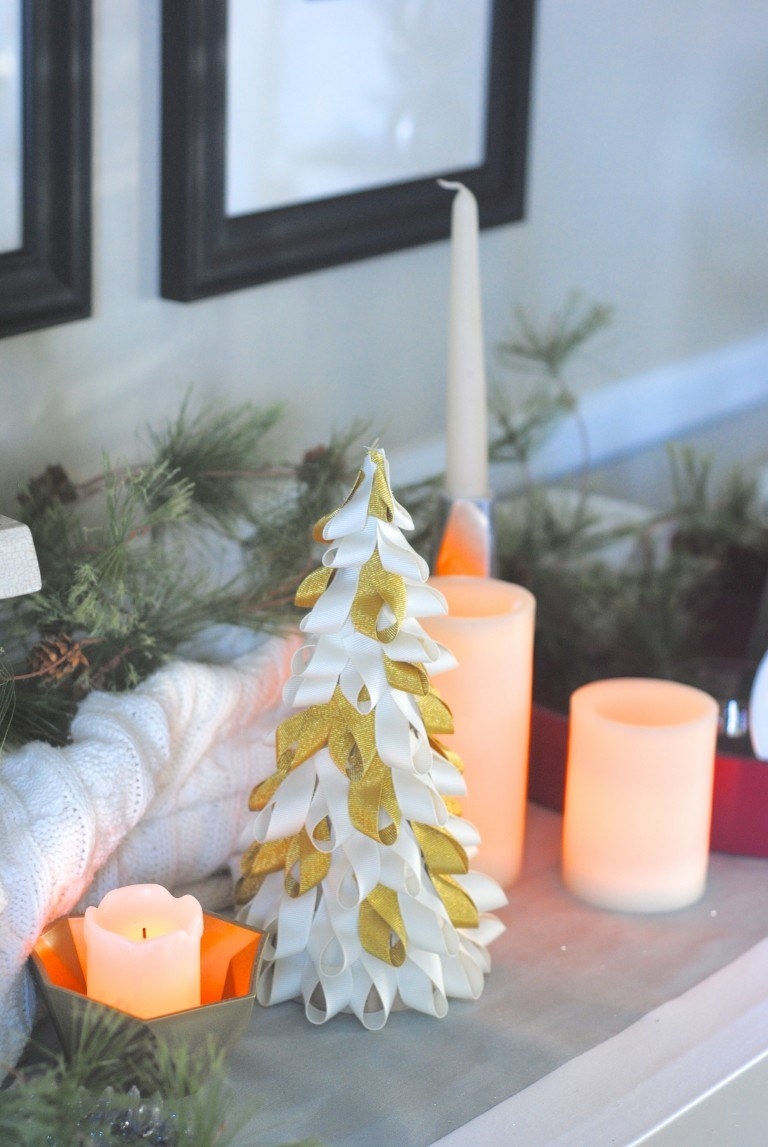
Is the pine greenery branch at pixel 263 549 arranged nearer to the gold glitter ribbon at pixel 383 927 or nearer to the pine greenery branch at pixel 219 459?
the pine greenery branch at pixel 219 459

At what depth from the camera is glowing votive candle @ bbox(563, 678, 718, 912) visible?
637 mm

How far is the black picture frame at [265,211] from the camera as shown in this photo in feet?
2.25

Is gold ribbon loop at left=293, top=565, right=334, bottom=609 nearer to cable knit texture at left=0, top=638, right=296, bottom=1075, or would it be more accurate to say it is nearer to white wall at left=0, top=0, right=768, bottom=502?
cable knit texture at left=0, top=638, right=296, bottom=1075

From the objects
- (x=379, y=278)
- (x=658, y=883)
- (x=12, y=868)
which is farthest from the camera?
(x=379, y=278)

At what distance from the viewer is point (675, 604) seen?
2.80 ft

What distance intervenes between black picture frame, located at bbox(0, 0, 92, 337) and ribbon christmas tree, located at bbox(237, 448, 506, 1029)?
21 centimetres

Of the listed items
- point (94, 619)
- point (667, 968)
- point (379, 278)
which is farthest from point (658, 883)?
point (379, 278)

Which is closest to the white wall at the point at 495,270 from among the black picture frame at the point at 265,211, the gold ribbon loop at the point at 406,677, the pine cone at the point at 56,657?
the black picture frame at the point at 265,211

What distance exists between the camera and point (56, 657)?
57cm

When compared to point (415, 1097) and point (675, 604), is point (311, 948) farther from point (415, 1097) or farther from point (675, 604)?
point (675, 604)

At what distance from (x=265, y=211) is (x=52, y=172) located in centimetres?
13

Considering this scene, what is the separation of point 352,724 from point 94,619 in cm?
11

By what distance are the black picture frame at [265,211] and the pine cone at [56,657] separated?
215mm

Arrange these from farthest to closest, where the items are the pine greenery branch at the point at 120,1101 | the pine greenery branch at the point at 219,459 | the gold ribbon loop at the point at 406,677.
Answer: the pine greenery branch at the point at 219,459, the gold ribbon loop at the point at 406,677, the pine greenery branch at the point at 120,1101
